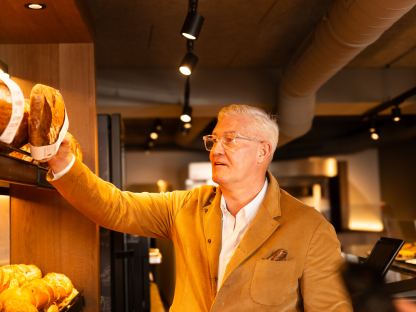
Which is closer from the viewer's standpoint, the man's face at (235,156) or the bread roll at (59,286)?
the man's face at (235,156)

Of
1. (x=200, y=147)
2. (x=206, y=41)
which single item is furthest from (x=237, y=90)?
(x=200, y=147)

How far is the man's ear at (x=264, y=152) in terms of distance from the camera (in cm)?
224

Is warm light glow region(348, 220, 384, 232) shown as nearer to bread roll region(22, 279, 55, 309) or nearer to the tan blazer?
the tan blazer

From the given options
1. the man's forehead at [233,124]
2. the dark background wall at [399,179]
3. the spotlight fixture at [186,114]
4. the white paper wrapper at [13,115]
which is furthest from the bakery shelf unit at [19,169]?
the dark background wall at [399,179]

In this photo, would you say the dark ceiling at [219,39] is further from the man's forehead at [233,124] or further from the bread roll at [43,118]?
the bread roll at [43,118]

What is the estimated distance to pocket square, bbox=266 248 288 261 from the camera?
2.02m

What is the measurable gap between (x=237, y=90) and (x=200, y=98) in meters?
0.43

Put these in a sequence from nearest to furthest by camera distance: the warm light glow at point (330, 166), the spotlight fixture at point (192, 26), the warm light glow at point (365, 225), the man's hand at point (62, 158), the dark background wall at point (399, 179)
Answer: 1. the man's hand at point (62, 158)
2. the spotlight fixture at point (192, 26)
3. the dark background wall at point (399, 179)
4. the warm light glow at point (330, 166)
5. the warm light glow at point (365, 225)

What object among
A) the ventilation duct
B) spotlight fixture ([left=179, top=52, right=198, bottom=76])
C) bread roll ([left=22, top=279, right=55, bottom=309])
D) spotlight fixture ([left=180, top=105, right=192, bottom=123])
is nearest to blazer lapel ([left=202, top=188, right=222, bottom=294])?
bread roll ([left=22, top=279, right=55, bottom=309])

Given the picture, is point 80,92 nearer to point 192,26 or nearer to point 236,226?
point 192,26

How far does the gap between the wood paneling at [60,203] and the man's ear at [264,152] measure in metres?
1.09

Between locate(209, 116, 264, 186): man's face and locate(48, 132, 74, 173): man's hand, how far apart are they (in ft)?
1.82

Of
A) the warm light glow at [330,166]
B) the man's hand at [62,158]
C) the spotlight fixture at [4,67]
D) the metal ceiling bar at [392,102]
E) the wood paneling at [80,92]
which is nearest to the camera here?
the man's hand at [62,158]

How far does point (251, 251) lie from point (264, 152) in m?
0.43
